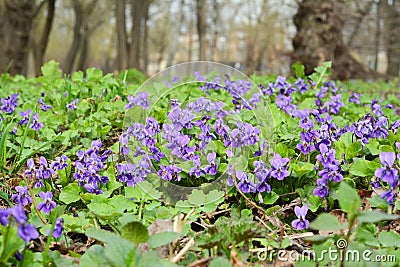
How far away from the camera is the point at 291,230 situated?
185 centimetres

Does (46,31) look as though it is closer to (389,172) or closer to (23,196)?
(23,196)

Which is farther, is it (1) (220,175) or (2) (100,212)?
(1) (220,175)

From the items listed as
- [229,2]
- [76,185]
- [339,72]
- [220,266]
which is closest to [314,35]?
[339,72]

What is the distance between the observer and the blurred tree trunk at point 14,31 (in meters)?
9.27

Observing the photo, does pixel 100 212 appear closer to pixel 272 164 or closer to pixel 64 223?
pixel 64 223

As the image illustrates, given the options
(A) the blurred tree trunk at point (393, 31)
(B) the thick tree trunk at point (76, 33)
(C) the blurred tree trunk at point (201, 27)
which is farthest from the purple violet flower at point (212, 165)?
(B) the thick tree trunk at point (76, 33)

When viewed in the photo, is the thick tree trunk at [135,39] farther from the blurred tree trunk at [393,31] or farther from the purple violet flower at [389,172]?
the purple violet flower at [389,172]

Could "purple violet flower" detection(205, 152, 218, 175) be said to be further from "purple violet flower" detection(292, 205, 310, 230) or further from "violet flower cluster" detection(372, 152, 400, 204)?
"violet flower cluster" detection(372, 152, 400, 204)

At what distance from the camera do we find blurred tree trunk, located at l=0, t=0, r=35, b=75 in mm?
9266

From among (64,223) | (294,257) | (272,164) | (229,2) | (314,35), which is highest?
(229,2)

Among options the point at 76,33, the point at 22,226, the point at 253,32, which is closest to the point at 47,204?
the point at 22,226

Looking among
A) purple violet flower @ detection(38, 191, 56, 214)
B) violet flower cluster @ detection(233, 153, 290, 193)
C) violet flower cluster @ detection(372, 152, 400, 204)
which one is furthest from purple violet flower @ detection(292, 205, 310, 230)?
purple violet flower @ detection(38, 191, 56, 214)

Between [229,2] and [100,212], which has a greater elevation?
[229,2]

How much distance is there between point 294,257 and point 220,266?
16.1 inches
